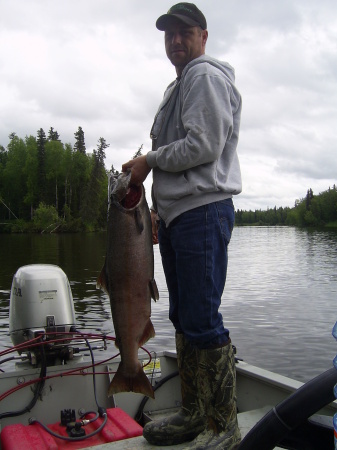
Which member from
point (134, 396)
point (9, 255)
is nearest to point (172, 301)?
point (134, 396)

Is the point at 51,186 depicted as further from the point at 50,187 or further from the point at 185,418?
the point at 185,418

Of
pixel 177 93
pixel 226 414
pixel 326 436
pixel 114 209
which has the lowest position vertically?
pixel 226 414

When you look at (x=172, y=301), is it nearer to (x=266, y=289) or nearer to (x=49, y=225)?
(x=266, y=289)

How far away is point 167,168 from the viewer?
3066 mm

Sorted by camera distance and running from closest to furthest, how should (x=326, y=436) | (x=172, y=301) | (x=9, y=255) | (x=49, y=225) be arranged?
(x=326, y=436) → (x=172, y=301) → (x=9, y=255) → (x=49, y=225)

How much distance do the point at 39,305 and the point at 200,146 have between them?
10.5 feet

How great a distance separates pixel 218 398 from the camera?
115 inches

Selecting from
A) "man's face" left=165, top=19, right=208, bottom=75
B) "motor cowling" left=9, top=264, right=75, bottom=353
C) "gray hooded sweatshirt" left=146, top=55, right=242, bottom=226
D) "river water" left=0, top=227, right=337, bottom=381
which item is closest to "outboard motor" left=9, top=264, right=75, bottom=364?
"motor cowling" left=9, top=264, right=75, bottom=353

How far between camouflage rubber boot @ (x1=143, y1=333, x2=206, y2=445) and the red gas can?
0.96 m

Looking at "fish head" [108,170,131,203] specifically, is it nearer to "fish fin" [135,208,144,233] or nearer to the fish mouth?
the fish mouth

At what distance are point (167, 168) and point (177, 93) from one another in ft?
1.91

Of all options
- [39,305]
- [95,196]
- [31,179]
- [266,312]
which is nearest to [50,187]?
[31,179]

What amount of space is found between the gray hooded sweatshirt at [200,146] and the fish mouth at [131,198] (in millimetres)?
149

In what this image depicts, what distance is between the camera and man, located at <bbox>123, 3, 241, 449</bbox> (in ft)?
9.58
